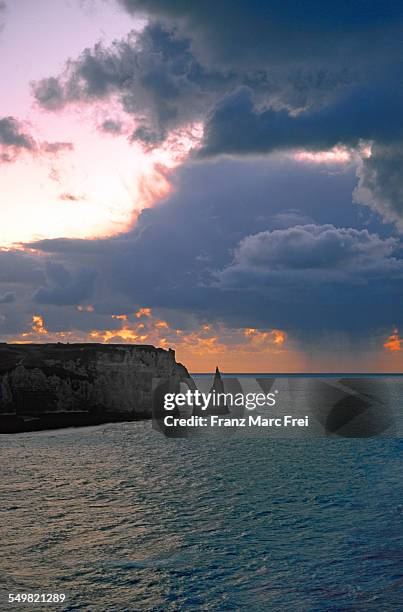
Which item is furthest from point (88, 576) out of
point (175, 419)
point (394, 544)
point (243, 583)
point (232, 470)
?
point (175, 419)

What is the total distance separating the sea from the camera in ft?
57.9

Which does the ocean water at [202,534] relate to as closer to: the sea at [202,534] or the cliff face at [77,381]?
the sea at [202,534]

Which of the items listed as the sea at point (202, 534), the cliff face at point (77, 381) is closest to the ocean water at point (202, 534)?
the sea at point (202, 534)

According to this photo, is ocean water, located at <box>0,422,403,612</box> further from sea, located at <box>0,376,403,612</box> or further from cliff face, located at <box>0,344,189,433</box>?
cliff face, located at <box>0,344,189,433</box>

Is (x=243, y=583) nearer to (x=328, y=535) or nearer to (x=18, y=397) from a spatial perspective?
(x=328, y=535)

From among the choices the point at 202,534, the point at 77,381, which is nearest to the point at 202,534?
the point at 202,534

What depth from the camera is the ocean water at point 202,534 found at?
17734 mm

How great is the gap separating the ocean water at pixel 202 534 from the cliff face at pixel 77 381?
4886cm

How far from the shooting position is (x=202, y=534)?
2480 centimetres

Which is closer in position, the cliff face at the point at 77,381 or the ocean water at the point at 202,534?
the ocean water at the point at 202,534

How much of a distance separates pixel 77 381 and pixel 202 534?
76368 millimetres

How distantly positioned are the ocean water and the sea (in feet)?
0.22

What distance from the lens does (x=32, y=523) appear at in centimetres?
2575

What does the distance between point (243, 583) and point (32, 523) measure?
11.9m
